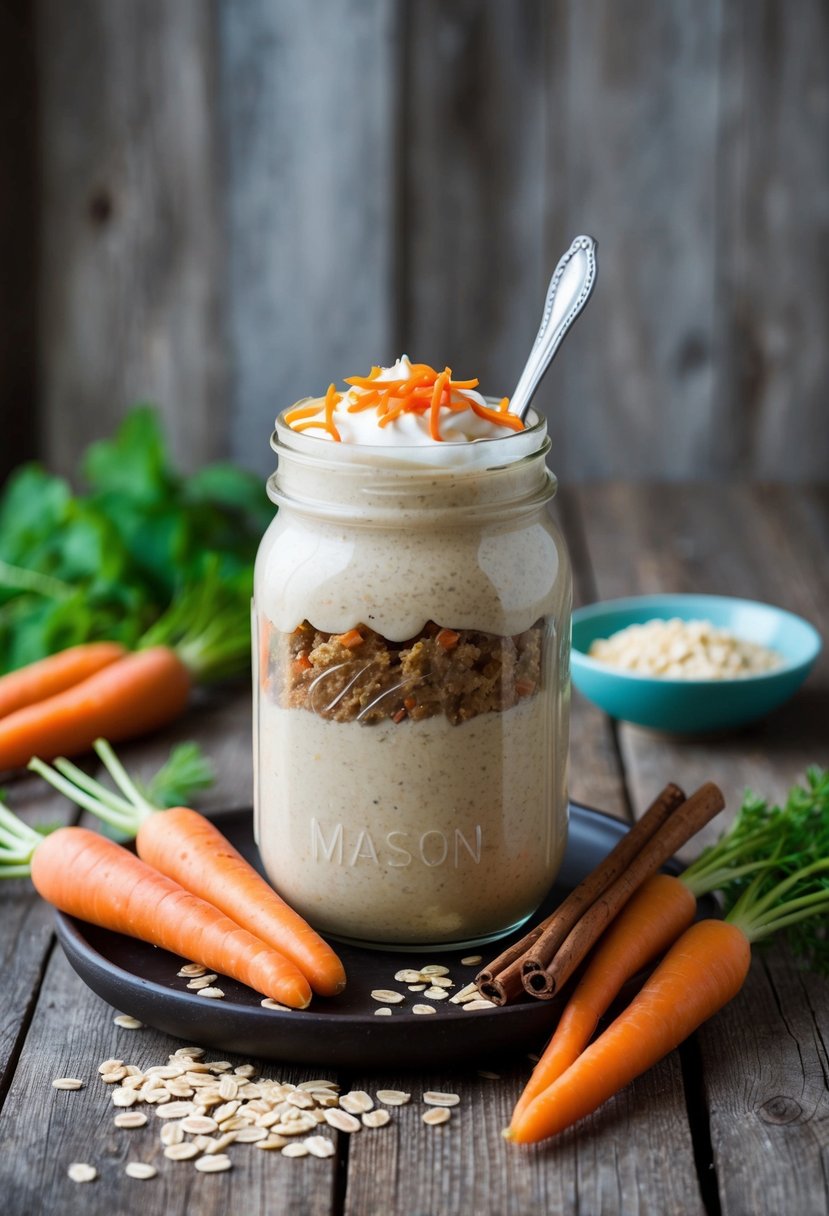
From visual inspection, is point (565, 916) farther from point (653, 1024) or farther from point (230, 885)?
point (230, 885)

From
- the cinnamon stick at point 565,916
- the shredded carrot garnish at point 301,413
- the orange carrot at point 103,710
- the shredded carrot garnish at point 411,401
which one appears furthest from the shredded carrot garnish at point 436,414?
the orange carrot at point 103,710

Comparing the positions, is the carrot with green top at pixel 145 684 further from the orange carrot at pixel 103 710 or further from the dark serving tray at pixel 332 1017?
the dark serving tray at pixel 332 1017

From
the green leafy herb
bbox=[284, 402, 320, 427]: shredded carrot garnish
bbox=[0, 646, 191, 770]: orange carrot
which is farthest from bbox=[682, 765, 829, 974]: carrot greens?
the green leafy herb

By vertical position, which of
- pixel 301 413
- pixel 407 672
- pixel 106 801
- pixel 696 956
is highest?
pixel 301 413

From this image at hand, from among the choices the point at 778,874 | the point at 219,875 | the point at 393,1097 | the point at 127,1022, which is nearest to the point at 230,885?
the point at 219,875

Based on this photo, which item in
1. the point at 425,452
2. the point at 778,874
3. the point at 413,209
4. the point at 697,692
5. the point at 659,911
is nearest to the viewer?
the point at 425,452

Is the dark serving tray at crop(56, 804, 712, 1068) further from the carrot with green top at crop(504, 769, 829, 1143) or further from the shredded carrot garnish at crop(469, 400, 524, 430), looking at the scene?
the shredded carrot garnish at crop(469, 400, 524, 430)
